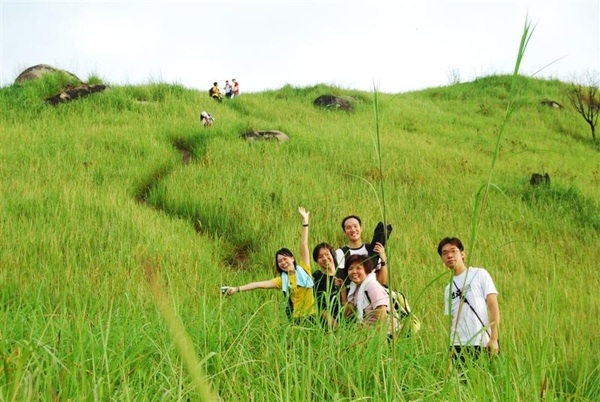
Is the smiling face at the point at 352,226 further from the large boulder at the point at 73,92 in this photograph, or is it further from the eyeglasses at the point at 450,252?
the large boulder at the point at 73,92

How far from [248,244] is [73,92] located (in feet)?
40.2

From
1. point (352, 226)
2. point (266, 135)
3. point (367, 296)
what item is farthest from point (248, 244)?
point (266, 135)

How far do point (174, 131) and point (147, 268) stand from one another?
44.7 feet

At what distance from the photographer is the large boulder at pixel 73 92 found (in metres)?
17.1

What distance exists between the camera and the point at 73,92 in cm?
1780

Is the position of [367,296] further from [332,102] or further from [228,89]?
[228,89]

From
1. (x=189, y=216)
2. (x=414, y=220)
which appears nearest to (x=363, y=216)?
(x=414, y=220)

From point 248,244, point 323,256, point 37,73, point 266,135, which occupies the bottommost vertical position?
point 248,244

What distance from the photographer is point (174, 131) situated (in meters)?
13.9

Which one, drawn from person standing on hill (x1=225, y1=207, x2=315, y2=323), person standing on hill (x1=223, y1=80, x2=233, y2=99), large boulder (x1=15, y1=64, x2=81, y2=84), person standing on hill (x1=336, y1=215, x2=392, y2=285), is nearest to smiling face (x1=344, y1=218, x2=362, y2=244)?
person standing on hill (x1=336, y1=215, x2=392, y2=285)

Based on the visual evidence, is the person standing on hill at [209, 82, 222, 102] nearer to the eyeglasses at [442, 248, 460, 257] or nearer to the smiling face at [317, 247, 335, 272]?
the smiling face at [317, 247, 335, 272]

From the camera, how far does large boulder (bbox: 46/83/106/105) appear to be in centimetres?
1714

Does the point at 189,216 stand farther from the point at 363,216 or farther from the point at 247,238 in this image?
the point at 363,216

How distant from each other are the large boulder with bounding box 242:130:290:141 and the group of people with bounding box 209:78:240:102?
6.01 m
